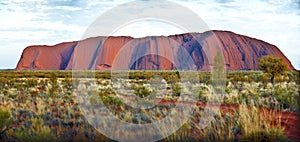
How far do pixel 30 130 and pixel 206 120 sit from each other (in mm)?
4718

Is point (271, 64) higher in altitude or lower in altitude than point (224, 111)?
higher

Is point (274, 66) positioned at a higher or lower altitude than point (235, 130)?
higher

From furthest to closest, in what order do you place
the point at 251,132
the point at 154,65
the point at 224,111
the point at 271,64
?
the point at 154,65
the point at 271,64
the point at 224,111
the point at 251,132

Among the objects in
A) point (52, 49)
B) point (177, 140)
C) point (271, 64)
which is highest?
point (52, 49)

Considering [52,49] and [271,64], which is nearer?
[271,64]

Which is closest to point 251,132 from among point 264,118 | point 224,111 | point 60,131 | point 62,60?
point 264,118

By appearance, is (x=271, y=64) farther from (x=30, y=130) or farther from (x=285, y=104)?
(x=30, y=130)

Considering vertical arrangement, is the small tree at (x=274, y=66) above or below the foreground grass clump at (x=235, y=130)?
above

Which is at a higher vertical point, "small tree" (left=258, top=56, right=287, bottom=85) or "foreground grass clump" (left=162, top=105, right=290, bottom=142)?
"small tree" (left=258, top=56, right=287, bottom=85)

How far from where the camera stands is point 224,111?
12633 millimetres

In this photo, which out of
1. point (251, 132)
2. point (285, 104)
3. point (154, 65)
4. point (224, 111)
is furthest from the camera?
point (154, 65)

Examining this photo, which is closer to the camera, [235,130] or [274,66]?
[235,130]

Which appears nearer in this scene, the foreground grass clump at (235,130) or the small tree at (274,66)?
the foreground grass clump at (235,130)

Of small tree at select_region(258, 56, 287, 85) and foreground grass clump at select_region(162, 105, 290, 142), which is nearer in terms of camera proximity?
foreground grass clump at select_region(162, 105, 290, 142)
